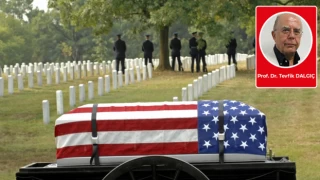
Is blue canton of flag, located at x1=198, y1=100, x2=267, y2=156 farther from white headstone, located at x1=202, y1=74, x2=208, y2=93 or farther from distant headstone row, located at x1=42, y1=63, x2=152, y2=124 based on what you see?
white headstone, located at x1=202, y1=74, x2=208, y2=93

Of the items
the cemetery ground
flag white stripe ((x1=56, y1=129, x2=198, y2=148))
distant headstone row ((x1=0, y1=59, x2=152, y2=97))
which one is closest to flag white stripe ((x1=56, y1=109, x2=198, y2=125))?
flag white stripe ((x1=56, y1=129, x2=198, y2=148))

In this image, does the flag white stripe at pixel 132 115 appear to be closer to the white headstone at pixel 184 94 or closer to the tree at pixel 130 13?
A: the white headstone at pixel 184 94

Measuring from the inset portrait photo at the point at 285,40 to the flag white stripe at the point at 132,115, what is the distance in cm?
422

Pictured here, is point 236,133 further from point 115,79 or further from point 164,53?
point 164,53

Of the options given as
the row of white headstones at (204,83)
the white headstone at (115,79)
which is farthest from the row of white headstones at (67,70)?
the row of white headstones at (204,83)

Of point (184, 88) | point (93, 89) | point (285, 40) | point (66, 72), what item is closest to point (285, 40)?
point (285, 40)

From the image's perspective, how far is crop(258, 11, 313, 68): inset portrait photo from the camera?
11.7 meters

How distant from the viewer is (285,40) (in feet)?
38.8

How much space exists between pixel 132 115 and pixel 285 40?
4.62 meters

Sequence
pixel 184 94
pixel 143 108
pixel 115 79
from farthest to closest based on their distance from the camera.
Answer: pixel 115 79 < pixel 184 94 < pixel 143 108

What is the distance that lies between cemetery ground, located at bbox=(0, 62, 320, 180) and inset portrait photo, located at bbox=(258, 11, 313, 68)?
161cm

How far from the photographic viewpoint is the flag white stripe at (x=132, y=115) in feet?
25.0

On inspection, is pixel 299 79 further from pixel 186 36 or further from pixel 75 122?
pixel 186 36

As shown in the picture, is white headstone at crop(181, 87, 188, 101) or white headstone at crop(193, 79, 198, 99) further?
white headstone at crop(193, 79, 198, 99)
